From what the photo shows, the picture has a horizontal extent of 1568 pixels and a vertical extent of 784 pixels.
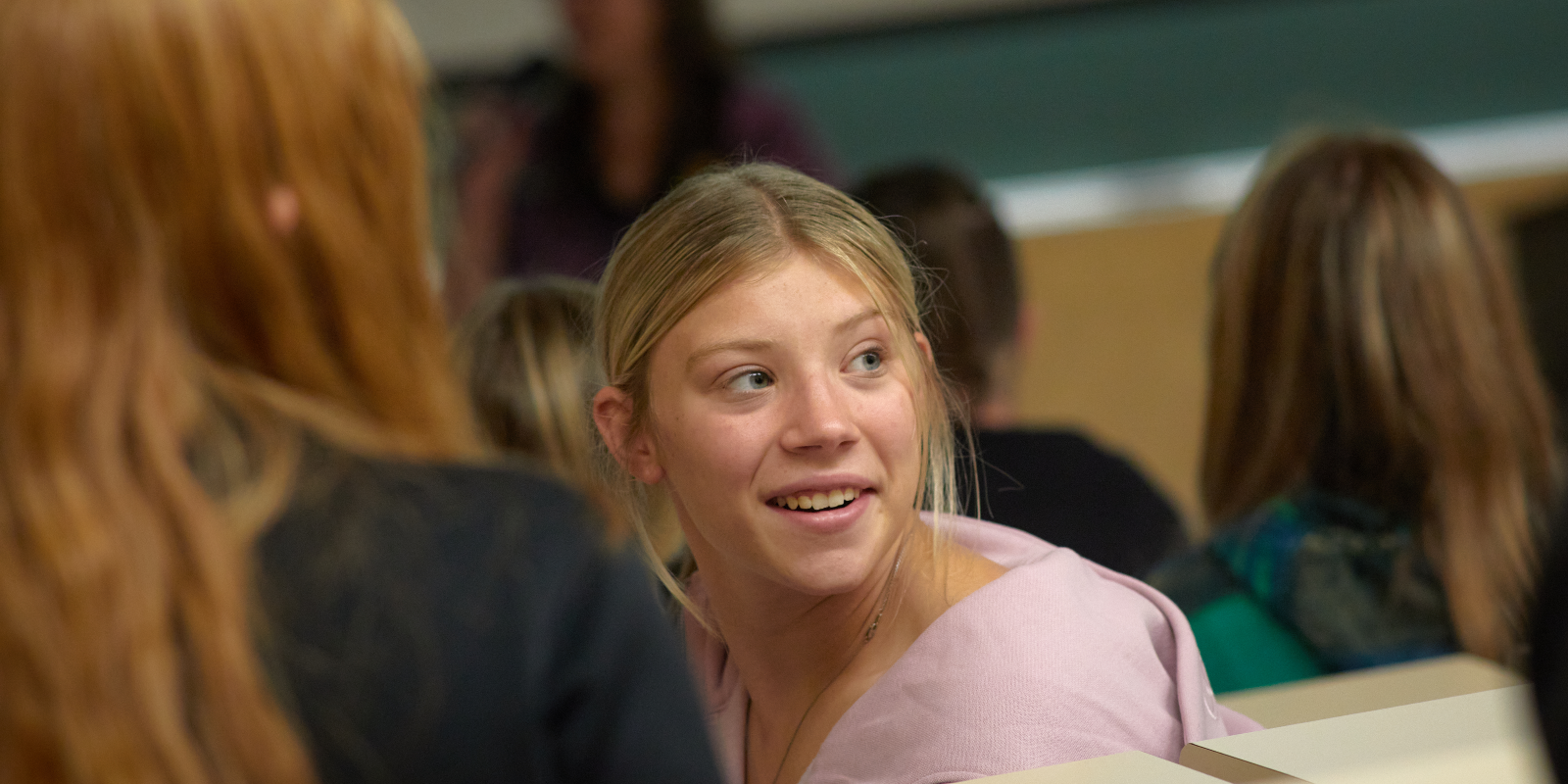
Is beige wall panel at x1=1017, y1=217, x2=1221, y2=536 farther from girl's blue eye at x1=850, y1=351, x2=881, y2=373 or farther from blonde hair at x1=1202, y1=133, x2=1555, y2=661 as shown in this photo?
girl's blue eye at x1=850, y1=351, x2=881, y2=373

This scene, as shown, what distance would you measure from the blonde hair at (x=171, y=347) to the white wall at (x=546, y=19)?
6.51ft

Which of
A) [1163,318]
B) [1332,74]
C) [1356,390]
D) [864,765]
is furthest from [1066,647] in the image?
[1332,74]

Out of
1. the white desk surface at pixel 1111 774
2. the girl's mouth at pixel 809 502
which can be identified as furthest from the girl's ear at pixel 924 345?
the white desk surface at pixel 1111 774

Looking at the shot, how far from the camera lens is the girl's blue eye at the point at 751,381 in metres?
0.73

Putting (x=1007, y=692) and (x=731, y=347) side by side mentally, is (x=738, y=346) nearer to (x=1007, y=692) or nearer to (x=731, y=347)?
(x=731, y=347)

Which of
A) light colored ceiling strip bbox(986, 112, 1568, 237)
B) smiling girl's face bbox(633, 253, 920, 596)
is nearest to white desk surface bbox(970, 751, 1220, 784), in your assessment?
smiling girl's face bbox(633, 253, 920, 596)

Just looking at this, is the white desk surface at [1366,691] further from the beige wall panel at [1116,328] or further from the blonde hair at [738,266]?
the beige wall panel at [1116,328]

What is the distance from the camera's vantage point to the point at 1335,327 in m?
1.08

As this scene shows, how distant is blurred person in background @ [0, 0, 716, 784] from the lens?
496 mm

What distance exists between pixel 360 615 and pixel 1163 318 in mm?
2046

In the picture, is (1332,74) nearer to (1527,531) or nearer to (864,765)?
(1527,531)

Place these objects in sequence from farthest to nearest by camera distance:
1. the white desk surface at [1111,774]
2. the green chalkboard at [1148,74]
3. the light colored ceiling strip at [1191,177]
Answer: the green chalkboard at [1148,74] → the light colored ceiling strip at [1191,177] → the white desk surface at [1111,774]

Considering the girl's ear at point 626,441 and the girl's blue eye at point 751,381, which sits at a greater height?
the girl's blue eye at point 751,381

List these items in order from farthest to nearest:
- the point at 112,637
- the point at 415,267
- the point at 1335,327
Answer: the point at 1335,327 → the point at 415,267 → the point at 112,637
